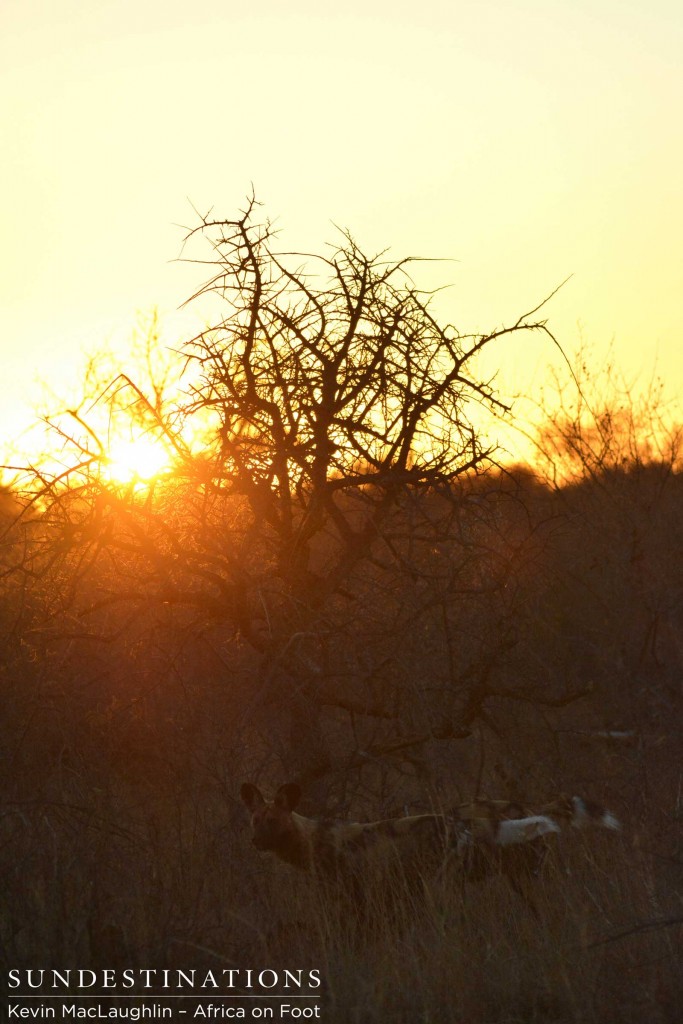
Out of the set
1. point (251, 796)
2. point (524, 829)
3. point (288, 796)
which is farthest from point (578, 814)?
point (251, 796)

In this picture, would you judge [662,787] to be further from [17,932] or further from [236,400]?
[17,932]

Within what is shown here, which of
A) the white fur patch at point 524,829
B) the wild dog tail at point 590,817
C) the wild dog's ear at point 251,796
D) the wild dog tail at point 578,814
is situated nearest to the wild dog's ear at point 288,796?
the wild dog's ear at point 251,796

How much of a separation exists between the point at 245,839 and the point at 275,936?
1672mm

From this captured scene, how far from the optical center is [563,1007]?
159 inches

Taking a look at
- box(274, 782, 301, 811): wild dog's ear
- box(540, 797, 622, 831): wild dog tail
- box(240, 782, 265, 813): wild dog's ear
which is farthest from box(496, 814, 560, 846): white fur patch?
box(240, 782, 265, 813): wild dog's ear

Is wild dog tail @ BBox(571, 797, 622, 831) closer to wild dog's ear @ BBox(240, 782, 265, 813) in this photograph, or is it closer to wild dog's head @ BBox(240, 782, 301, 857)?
wild dog's head @ BBox(240, 782, 301, 857)

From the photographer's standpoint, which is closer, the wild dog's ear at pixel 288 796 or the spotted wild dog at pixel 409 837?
the spotted wild dog at pixel 409 837

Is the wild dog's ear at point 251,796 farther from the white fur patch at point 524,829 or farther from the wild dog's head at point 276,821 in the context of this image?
the white fur patch at point 524,829

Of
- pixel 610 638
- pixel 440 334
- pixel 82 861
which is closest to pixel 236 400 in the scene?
pixel 440 334

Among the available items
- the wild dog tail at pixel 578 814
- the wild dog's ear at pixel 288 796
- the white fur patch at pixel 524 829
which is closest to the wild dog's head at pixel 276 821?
the wild dog's ear at pixel 288 796

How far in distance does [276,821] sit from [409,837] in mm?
766

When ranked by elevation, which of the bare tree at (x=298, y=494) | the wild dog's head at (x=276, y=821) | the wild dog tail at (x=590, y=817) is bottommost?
the wild dog tail at (x=590, y=817)

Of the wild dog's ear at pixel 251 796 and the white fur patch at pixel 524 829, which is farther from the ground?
the wild dog's ear at pixel 251 796

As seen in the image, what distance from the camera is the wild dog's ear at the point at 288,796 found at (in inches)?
232
